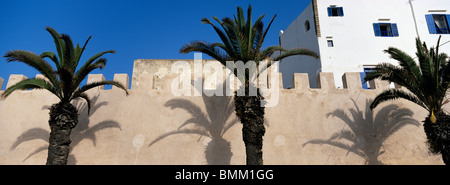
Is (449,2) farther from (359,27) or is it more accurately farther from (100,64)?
(100,64)

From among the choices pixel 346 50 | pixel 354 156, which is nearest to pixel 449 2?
pixel 346 50

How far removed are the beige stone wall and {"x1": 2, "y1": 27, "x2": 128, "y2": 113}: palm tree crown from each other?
5.24 ft

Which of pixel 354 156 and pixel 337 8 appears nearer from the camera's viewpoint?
pixel 354 156

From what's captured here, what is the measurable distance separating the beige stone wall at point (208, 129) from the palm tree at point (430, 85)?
1.34m

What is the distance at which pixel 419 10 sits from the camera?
1769 centimetres

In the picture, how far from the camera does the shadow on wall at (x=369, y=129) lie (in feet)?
34.4

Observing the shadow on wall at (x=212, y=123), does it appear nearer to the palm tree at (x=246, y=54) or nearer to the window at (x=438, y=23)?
the palm tree at (x=246, y=54)

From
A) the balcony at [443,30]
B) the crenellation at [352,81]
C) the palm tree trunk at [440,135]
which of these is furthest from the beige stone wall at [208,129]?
the balcony at [443,30]

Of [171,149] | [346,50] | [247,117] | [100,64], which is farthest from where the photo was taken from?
[346,50]

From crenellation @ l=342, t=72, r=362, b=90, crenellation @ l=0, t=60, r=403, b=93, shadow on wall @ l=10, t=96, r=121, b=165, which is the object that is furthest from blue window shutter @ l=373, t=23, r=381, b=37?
shadow on wall @ l=10, t=96, r=121, b=165

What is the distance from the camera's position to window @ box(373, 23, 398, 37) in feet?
56.3

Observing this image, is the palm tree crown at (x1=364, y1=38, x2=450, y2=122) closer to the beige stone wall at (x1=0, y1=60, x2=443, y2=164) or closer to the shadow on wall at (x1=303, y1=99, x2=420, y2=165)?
the shadow on wall at (x1=303, y1=99, x2=420, y2=165)

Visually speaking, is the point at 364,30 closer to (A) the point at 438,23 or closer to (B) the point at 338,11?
(B) the point at 338,11

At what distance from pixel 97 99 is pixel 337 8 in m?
14.4
